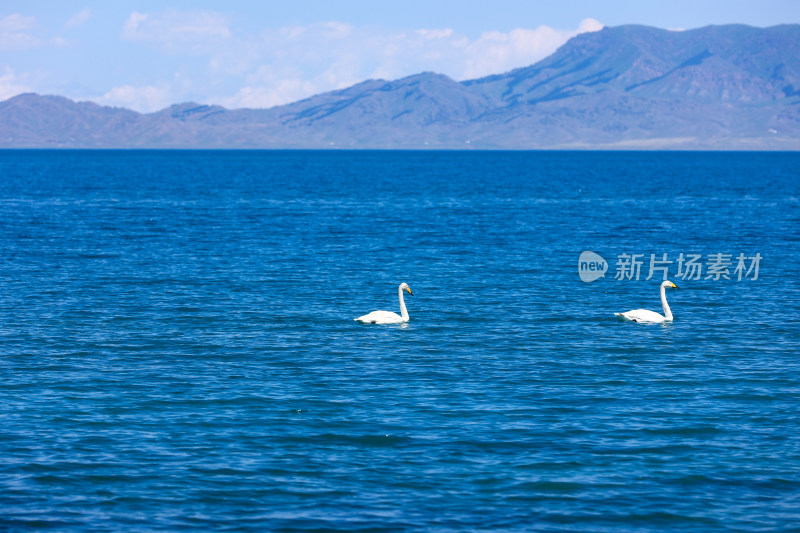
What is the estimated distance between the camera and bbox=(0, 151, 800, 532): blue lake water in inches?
673

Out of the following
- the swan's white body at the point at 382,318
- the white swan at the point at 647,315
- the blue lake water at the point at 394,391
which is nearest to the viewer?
the blue lake water at the point at 394,391

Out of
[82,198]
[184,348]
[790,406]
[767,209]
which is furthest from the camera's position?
[82,198]

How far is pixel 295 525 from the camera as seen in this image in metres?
16.1

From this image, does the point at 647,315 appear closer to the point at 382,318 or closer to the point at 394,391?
the point at 382,318

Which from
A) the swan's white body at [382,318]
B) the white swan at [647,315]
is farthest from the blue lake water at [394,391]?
the swan's white body at [382,318]

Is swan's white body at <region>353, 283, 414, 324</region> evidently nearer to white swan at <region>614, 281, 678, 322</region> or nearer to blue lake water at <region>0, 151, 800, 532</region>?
blue lake water at <region>0, 151, 800, 532</region>

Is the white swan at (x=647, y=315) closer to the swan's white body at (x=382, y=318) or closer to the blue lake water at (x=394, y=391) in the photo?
the blue lake water at (x=394, y=391)

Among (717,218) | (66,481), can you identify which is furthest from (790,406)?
(717,218)

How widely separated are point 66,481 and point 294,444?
14.4 feet

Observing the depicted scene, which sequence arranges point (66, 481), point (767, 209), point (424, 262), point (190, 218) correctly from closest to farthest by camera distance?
1. point (66, 481)
2. point (424, 262)
3. point (190, 218)
4. point (767, 209)

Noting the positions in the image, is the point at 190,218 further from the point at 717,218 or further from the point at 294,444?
the point at 294,444

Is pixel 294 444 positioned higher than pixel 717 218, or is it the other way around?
pixel 717 218

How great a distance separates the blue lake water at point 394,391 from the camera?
17.1 meters

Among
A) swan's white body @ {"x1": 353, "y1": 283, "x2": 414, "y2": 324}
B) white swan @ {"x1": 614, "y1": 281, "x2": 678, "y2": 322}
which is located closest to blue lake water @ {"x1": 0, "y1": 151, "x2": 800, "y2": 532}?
white swan @ {"x1": 614, "y1": 281, "x2": 678, "y2": 322}
